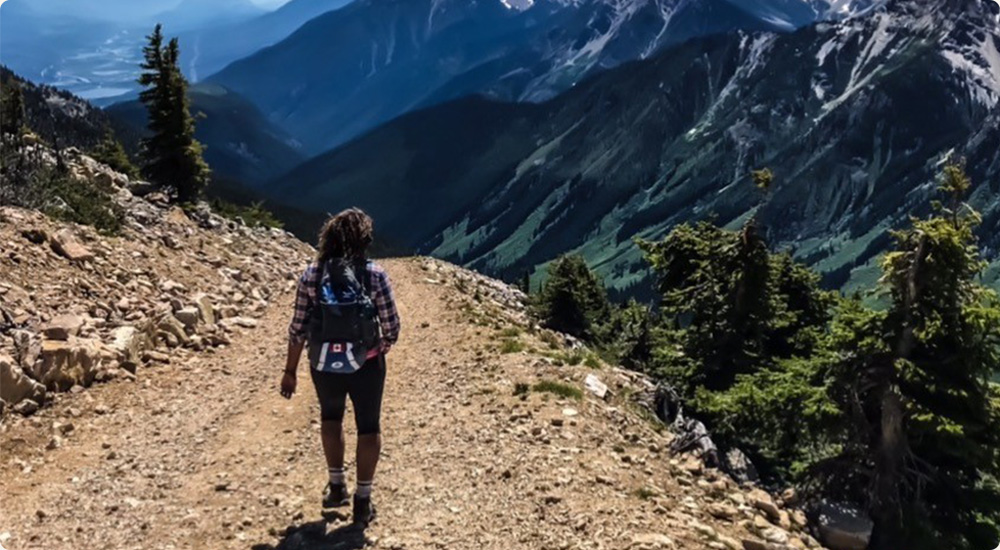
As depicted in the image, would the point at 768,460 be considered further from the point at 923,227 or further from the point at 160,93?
the point at 160,93

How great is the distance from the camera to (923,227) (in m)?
14.5

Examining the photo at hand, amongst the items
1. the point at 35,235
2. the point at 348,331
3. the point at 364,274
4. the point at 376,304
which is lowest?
the point at 348,331

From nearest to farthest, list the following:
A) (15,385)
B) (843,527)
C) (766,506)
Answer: (766,506), (15,385), (843,527)

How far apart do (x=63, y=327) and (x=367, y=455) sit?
904 centimetres

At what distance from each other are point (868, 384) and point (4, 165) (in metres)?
23.3

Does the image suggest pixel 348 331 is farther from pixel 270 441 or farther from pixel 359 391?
pixel 270 441

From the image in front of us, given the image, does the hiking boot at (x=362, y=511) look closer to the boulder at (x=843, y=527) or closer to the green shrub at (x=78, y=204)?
the boulder at (x=843, y=527)

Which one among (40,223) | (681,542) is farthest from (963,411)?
(40,223)

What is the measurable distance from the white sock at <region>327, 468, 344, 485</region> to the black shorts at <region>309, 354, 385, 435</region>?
0.80 metres

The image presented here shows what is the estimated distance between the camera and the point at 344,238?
9.38 meters

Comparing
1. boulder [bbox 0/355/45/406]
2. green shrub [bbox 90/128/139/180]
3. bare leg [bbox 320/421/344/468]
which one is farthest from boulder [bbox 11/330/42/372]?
green shrub [bbox 90/128/139/180]

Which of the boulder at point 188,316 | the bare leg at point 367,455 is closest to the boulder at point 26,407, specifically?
the boulder at point 188,316

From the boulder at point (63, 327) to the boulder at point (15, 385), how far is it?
1.62m

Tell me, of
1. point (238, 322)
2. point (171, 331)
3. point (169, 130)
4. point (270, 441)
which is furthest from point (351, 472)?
point (169, 130)
